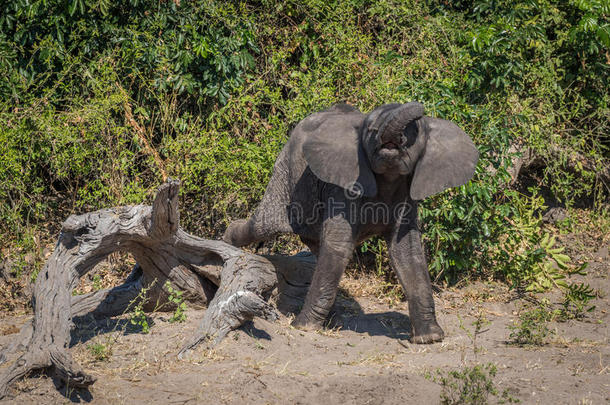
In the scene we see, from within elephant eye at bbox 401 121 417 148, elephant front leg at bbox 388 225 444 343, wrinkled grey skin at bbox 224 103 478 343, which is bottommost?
elephant front leg at bbox 388 225 444 343

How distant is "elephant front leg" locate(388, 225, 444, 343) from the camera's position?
6594mm

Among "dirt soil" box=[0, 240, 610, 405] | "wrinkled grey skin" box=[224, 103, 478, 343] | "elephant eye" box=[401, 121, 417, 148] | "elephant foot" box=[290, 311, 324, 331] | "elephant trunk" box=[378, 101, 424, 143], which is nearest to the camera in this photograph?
"dirt soil" box=[0, 240, 610, 405]

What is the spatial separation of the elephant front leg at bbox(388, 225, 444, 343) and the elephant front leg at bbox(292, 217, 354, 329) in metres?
0.45

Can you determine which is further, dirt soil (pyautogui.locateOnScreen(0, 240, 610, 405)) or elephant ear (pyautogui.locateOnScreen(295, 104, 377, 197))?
elephant ear (pyautogui.locateOnScreen(295, 104, 377, 197))

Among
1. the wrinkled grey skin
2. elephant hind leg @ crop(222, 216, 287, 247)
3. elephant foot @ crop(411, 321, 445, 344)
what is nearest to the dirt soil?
elephant foot @ crop(411, 321, 445, 344)

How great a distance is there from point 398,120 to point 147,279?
2803 mm

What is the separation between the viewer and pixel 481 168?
322 inches

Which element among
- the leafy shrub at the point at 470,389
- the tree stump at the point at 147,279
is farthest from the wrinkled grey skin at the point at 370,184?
the leafy shrub at the point at 470,389

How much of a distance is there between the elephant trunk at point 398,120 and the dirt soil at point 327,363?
6.08ft

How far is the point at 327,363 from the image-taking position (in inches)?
231

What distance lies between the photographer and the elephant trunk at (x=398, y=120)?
224 inches

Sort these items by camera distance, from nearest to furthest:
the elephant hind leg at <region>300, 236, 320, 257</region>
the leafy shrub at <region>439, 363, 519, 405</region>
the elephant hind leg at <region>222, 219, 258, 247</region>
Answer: the leafy shrub at <region>439, 363, 519, 405</region>
the elephant hind leg at <region>300, 236, 320, 257</region>
the elephant hind leg at <region>222, 219, 258, 247</region>

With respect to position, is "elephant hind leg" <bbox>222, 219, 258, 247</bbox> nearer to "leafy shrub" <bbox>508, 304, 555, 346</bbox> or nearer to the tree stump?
the tree stump

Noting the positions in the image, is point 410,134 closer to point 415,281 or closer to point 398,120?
point 398,120
